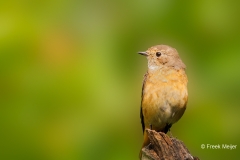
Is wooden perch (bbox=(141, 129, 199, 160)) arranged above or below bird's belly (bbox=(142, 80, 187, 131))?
below

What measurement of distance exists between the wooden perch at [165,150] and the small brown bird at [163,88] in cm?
100

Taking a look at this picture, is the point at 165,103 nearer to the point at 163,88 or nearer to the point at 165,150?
the point at 163,88

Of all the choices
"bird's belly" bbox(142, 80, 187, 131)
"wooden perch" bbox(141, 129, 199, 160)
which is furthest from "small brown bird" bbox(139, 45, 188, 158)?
"wooden perch" bbox(141, 129, 199, 160)

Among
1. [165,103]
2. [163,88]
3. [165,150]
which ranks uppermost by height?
[163,88]

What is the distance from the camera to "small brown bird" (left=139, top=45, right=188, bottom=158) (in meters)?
4.76

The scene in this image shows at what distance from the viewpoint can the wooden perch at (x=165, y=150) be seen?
337cm

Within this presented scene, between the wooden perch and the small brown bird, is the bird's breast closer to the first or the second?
the small brown bird

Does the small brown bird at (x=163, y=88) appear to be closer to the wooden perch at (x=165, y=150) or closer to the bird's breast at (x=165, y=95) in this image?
the bird's breast at (x=165, y=95)

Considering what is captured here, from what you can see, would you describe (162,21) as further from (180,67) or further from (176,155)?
(176,155)

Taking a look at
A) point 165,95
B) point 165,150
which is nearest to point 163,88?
point 165,95

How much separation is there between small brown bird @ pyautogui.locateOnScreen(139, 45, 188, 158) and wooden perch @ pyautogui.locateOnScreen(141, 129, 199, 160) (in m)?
1.00

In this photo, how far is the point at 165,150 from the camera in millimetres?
3463

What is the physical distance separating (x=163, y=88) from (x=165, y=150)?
1.41 metres

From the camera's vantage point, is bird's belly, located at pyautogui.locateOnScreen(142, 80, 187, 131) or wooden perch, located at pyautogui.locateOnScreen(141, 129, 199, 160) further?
bird's belly, located at pyautogui.locateOnScreen(142, 80, 187, 131)
